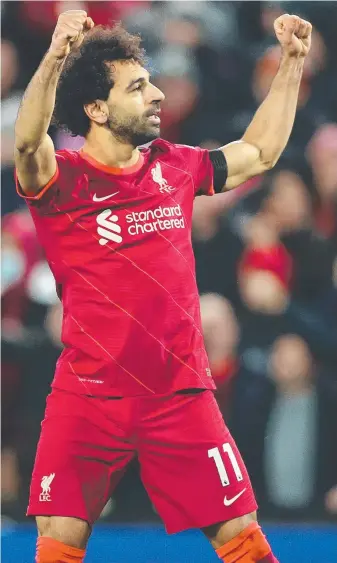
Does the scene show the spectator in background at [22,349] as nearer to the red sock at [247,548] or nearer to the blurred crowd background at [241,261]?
the blurred crowd background at [241,261]

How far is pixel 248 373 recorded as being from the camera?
4.93 metres

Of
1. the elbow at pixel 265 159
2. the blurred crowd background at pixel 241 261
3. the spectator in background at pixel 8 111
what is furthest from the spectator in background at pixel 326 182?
the elbow at pixel 265 159

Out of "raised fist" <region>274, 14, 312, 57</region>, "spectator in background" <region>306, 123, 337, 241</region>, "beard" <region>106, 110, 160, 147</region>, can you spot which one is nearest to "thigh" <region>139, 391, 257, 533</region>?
"beard" <region>106, 110, 160, 147</region>

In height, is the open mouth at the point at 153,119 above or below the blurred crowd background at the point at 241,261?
above

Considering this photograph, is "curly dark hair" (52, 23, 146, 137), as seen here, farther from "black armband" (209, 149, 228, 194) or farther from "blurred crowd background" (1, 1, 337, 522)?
"blurred crowd background" (1, 1, 337, 522)

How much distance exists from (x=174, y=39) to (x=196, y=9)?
186 millimetres

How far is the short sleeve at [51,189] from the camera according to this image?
3148mm

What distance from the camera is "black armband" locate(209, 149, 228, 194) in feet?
11.6

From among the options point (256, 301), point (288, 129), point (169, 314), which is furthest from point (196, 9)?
point (169, 314)

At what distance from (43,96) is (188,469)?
1.13 meters

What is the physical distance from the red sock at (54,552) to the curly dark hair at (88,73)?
4.07 ft

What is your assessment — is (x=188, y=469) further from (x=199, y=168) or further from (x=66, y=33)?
(x=66, y=33)

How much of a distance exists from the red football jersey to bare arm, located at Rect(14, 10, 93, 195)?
6.1 inches

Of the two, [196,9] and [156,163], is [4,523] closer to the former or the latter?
[156,163]
